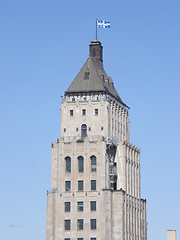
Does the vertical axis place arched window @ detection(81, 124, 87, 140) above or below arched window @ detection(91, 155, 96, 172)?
above

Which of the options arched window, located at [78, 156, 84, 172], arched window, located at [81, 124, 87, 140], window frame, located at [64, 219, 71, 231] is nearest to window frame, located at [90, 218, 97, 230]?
window frame, located at [64, 219, 71, 231]

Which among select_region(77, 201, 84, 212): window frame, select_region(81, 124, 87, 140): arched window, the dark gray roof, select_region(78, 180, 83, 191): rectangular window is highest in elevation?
the dark gray roof

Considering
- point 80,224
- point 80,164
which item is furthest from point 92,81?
point 80,224

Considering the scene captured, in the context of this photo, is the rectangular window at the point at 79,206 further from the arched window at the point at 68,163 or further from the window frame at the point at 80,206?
the arched window at the point at 68,163

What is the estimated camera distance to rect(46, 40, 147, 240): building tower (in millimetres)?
168500

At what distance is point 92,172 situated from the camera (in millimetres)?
170875

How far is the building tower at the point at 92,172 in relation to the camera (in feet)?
553

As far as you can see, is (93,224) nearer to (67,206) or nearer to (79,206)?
(79,206)

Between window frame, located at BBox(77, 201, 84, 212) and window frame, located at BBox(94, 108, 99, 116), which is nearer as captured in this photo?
window frame, located at BBox(77, 201, 84, 212)

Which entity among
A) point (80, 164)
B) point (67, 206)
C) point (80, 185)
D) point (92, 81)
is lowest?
point (67, 206)

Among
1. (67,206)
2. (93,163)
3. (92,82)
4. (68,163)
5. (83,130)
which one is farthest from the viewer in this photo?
(92,82)

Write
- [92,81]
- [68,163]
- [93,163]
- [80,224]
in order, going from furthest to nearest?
[92,81] → [68,163] → [93,163] → [80,224]

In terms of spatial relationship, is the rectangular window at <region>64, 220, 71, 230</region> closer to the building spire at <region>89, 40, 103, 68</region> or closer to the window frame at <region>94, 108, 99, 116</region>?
the window frame at <region>94, 108, 99, 116</region>

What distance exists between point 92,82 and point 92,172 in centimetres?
2080
